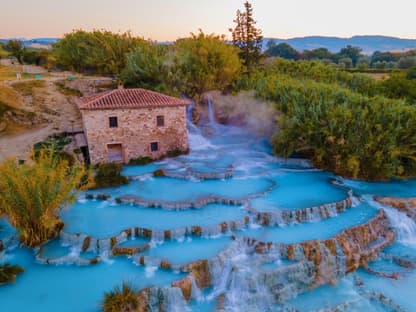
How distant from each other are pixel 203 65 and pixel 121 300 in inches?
898

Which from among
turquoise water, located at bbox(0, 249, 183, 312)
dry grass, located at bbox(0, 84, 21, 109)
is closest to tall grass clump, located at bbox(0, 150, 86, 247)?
turquoise water, located at bbox(0, 249, 183, 312)

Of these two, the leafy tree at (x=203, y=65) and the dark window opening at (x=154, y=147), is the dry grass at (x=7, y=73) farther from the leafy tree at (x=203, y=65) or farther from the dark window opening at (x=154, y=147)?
the dark window opening at (x=154, y=147)

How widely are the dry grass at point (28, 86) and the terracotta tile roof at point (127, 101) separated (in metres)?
11.7

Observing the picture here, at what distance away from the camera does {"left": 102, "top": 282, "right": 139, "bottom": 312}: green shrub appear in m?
9.83

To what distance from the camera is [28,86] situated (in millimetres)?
31484

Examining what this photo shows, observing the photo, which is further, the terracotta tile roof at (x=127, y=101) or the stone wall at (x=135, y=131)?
the stone wall at (x=135, y=131)

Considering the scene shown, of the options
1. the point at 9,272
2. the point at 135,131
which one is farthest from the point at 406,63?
the point at 9,272

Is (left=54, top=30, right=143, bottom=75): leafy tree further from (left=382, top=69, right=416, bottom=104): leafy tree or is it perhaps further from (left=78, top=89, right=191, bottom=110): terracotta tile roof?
(left=382, top=69, right=416, bottom=104): leafy tree

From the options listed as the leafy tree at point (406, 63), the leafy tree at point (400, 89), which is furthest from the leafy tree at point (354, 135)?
the leafy tree at point (406, 63)

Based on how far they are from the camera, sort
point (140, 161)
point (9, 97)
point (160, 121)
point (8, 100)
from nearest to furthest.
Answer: point (140, 161)
point (160, 121)
point (8, 100)
point (9, 97)

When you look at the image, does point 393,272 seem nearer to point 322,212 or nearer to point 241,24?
point 322,212

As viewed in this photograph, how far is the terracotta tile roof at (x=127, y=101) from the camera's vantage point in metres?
20.4

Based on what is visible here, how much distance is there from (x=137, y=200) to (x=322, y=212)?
8735 mm

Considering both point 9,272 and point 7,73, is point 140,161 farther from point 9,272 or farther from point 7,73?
point 7,73
